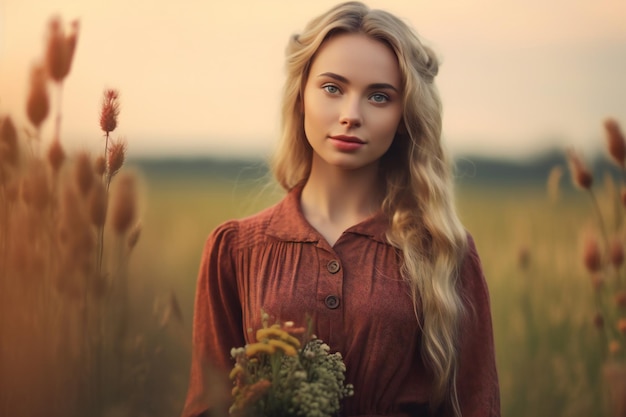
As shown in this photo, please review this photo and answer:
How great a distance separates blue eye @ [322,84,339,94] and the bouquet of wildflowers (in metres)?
0.60

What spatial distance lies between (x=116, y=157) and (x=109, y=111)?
0.34ft

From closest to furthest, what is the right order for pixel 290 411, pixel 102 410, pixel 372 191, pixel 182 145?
pixel 102 410
pixel 290 411
pixel 182 145
pixel 372 191

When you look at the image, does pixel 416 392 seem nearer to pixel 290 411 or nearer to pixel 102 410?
pixel 290 411

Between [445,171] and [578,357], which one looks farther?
[578,357]

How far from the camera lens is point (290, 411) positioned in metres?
1.59

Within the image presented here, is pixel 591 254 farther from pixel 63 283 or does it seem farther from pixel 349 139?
pixel 63 283

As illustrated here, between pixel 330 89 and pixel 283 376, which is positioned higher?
pixel 330 89

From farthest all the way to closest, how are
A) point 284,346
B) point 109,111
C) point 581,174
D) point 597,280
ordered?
point 597,280
point 581,174
point 284,346
point 109,111

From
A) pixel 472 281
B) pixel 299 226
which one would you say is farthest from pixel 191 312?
pixel 472 281

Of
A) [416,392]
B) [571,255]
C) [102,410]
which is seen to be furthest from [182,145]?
[571,255]

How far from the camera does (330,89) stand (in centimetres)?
198

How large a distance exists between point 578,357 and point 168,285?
1.58 m

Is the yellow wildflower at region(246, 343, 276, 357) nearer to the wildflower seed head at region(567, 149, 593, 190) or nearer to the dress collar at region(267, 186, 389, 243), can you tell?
the dress collar at region(267, 186, 389, 243)

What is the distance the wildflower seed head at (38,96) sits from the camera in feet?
4.00
